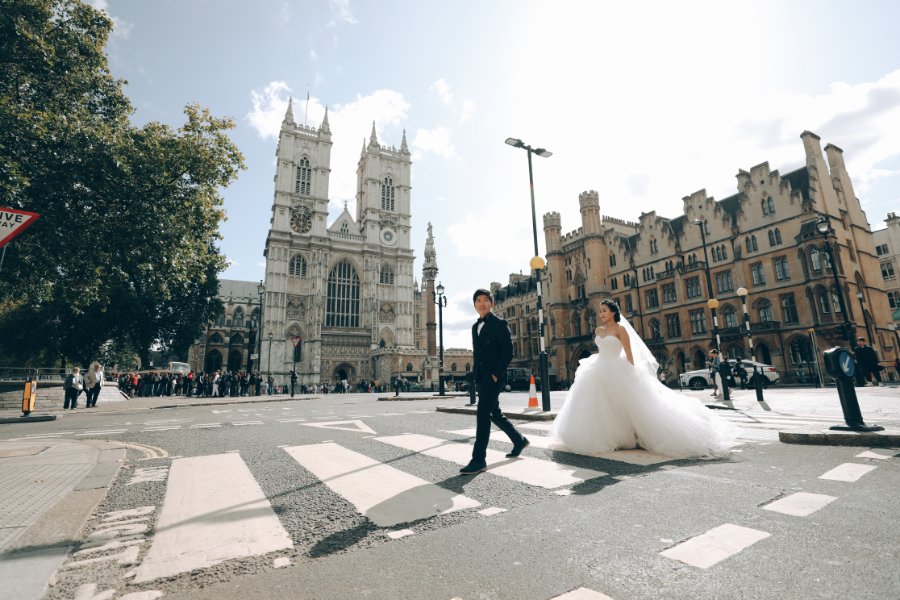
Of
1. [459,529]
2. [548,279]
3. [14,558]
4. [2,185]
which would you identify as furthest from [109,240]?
[548,279]

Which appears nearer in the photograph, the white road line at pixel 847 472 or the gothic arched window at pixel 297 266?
the white road line at pixel 847 472

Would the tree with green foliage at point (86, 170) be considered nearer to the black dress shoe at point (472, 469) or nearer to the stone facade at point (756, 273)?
the black dress shoe at point (472, 469)

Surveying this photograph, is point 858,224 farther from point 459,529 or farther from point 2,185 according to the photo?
point 2,185

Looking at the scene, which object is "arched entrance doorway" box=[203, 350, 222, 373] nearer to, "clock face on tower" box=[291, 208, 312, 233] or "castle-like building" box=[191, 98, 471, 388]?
"castle-like building" box=[191, 98, 471, 388]

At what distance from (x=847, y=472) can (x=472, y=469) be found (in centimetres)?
308

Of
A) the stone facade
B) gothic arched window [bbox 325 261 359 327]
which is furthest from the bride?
gothic arched window [bbox 325 261 359 327]

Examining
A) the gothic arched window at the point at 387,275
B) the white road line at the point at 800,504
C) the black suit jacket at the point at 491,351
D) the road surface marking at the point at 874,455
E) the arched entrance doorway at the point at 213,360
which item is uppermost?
the gothic arched window at the point at 387,275

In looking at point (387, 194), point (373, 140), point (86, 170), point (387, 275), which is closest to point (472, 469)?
point (86, 170)

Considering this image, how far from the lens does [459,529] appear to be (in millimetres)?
2359

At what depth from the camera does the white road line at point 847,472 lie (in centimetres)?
325

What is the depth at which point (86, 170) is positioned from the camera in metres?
11.9

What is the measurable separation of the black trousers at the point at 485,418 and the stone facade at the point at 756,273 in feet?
78.1

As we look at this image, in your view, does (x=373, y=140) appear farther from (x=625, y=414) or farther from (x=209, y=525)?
(x=209, y=525)

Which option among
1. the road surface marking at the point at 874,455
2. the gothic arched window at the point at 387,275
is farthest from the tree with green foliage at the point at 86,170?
the gothic arched window at the point at 387,275
